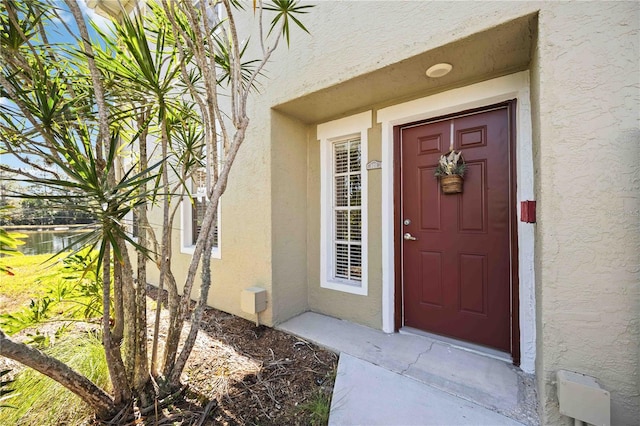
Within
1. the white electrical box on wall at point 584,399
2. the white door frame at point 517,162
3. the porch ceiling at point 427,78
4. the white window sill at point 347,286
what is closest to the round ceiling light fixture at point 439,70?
the porch ceiling at point 427,78

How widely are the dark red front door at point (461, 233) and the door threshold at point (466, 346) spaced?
0.05 metres

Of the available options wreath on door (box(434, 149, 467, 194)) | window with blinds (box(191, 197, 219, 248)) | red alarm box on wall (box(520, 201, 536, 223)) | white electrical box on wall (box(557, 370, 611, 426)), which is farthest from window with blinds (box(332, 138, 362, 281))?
window with blinds (box(191, 197, 219, 248))

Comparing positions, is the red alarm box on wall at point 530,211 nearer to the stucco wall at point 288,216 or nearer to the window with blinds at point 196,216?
the stucco wall at point 288,216

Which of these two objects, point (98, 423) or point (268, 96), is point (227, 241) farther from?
point (98, 423)

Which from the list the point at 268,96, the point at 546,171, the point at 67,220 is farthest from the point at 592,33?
the point at 67,220

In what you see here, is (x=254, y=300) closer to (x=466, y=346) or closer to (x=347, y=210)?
(x=347, y=210)

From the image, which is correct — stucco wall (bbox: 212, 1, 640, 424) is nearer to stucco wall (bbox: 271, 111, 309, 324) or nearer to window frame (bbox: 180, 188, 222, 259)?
stucco wall (bbox: 271, 111, 309, 324)

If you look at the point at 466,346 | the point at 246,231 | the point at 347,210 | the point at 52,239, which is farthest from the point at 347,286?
the point at 52,239

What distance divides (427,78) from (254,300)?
3080mm

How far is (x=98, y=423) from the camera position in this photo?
1870 mm

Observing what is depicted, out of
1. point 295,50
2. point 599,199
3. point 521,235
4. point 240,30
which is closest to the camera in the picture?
point 599,199

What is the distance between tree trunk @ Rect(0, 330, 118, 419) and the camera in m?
1.44

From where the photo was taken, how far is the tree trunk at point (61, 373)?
1.44 m

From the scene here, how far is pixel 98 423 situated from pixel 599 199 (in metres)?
3.59
